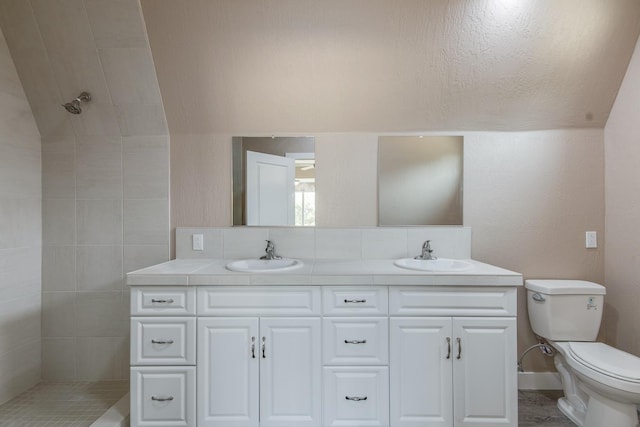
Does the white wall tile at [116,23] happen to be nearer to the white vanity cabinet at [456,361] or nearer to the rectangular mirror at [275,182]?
the rectangular mirror at [275,182]

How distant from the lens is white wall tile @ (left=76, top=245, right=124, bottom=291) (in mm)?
2178

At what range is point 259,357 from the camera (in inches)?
63.5

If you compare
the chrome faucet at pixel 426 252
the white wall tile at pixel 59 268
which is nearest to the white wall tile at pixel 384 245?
the chrome faucet at pixel 426 252

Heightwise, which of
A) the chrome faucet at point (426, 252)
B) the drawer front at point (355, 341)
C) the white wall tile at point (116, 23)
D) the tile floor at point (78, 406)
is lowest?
the tile floor at point (78, 406)

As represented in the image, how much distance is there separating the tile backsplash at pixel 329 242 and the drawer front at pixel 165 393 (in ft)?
2.58

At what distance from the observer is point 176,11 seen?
178cm

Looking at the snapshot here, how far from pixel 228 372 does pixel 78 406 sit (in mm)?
1069

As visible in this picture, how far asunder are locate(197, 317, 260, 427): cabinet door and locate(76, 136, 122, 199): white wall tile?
128 cm

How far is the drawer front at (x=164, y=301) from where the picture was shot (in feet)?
5.35

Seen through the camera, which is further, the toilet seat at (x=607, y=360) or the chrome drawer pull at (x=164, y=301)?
the chrome drawer pull at (x=164, y=301)

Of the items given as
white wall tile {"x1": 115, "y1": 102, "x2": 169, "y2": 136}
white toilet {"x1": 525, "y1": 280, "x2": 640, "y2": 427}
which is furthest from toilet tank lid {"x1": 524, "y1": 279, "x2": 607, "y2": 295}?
white wall tile {"x1": 115, "y1": 102, "x2": 169, "y2": 136}

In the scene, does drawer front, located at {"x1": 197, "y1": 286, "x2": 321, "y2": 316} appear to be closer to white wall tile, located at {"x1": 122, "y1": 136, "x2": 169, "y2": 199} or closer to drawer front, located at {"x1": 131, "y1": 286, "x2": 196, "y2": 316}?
drawer front, located at {"x1": 131, "y1": 286, "x2": 196, "y2": 316}

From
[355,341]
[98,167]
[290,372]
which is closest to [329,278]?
[355,341]

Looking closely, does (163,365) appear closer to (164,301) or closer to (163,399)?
(163,399)
